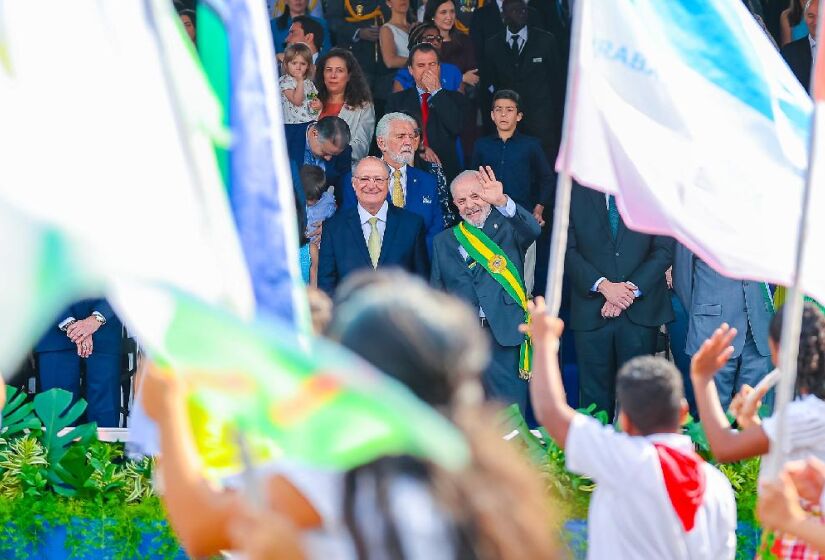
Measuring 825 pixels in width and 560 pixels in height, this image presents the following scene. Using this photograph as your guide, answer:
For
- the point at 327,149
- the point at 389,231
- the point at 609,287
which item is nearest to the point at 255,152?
the point at 389,231

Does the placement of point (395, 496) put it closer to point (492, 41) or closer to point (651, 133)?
point (651, 133)

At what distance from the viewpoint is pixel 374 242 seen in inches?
352

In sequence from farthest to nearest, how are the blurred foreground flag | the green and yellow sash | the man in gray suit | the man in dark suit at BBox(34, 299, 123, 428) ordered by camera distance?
1. the man in dark suit at BBox(34, 299, 123, 428)
2. the green and yellow sash
3. the man in gray suit
4. the blurred foreground flag

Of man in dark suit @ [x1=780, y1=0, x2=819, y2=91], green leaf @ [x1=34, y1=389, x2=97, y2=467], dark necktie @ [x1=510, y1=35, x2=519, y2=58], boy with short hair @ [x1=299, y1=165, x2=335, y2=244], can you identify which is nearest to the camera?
green leaf @ [x1=34, y1=389, x2=97, y2=467]

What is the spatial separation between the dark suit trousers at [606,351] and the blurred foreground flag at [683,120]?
12.5 ft

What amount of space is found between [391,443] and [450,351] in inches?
8.0

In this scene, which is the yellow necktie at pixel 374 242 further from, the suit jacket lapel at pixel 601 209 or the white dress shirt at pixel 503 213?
the suit jacket lapel at pixel 601 209

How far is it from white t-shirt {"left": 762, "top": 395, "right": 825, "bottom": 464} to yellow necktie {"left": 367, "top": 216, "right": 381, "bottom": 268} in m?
4.28

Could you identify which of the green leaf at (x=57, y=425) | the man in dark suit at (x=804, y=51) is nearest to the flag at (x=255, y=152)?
the green leaf at (x=57, y=425)

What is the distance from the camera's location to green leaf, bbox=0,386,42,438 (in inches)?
272

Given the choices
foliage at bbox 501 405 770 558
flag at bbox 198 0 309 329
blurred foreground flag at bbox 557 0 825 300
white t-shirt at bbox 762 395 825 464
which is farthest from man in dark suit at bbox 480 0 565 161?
flag at bbox 198 0 309 329

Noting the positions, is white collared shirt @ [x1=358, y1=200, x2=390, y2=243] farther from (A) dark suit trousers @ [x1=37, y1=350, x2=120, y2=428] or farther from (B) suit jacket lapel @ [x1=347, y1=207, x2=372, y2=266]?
(A) dark suit trousers @ [x1=37, y1=350, x2=120, y2=428]

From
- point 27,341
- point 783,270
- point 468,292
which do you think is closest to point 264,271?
point 27,341

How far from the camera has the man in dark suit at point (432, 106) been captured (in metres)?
9.74
